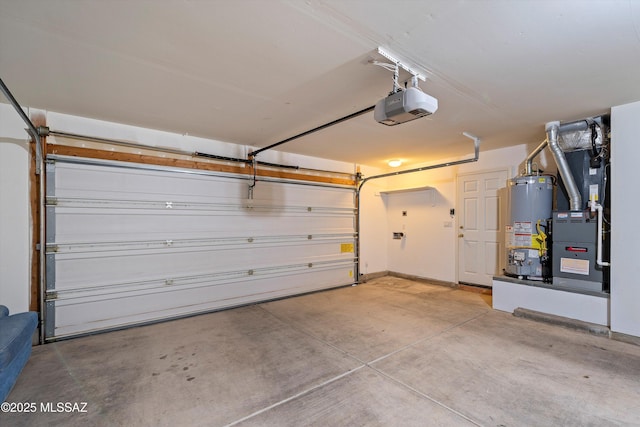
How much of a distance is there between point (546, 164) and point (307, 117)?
3643 millimetres

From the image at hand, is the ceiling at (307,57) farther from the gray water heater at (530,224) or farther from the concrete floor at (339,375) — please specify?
the concrete floor at (339,375)

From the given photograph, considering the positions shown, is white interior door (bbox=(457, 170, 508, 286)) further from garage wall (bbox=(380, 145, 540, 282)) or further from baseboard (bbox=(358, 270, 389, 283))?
baseboard (bbox=(358, 270, 389, 283))

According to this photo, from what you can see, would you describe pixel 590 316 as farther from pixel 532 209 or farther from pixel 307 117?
pixel 307 117

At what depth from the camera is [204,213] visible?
4078 millimetres

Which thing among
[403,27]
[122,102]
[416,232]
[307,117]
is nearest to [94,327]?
[122,102]

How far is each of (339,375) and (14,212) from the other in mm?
3586

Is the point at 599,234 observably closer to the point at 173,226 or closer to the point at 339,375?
the point at 339,375

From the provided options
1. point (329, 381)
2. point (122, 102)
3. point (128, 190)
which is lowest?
point (329, 381)

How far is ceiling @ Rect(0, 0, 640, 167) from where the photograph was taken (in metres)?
1.66

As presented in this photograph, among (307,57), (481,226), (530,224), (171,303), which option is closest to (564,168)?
(530,224)

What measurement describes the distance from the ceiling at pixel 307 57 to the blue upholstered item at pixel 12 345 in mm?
2008

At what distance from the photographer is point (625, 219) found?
2998 mm

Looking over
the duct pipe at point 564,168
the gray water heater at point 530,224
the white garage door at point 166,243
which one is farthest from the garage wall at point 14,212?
the duct pipe at point 564,168

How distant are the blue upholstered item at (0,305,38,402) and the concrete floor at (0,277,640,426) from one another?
17 centimetres
